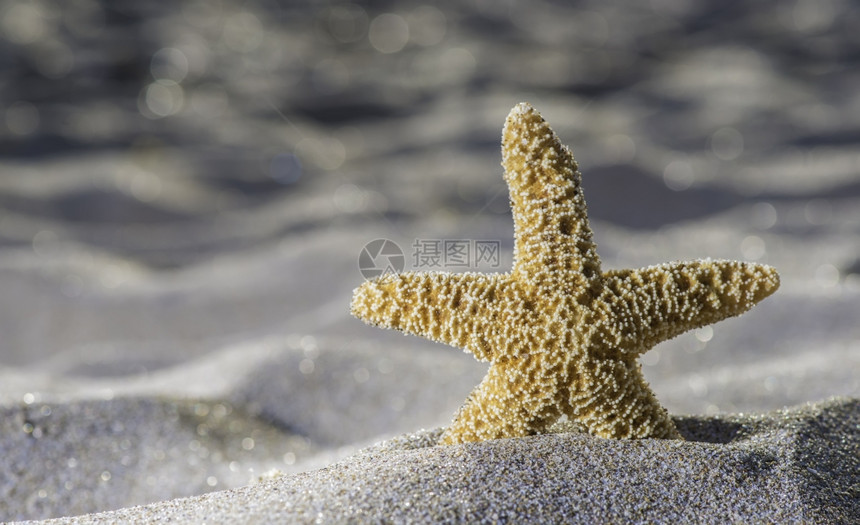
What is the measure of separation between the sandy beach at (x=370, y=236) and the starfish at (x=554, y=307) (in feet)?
0.36

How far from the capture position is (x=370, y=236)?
495cm

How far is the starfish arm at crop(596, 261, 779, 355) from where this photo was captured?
1682 mm

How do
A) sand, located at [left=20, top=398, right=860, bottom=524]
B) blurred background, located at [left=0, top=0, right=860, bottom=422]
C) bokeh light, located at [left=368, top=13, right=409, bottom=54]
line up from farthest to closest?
bokeh light, located at [left=368, top=13, right=409, bottom=54] → blurred background, located at [left=0, top=0, right=860, bottom=422] → sand, located at [left=20, top=398, right=860, bottom=524]

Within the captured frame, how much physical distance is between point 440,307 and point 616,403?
0.47 m

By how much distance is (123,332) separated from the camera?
4141mm

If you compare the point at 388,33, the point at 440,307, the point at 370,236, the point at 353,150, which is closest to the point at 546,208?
the point at 440,307

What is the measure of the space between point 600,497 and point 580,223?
2.04ft

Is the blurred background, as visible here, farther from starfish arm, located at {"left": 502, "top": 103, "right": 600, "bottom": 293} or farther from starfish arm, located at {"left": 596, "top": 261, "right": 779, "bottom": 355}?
starfish arm, located at {"left": 502, "top": 103, "right": 600, "bottom": 293}

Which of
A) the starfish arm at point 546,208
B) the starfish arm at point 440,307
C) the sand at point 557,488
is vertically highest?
the starfish arm at point 546,208

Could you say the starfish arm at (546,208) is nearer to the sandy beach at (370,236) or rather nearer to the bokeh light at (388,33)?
the sandy beach at (370,236)

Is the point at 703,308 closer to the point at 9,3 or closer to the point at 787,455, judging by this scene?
the point at 787,455

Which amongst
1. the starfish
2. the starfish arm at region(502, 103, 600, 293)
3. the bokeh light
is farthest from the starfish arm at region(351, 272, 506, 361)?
the bokeh light

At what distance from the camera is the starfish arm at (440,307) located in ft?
Result: 5.55

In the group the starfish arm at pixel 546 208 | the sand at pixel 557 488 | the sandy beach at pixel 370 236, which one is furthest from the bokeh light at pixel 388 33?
the sand at pixel 557 488
